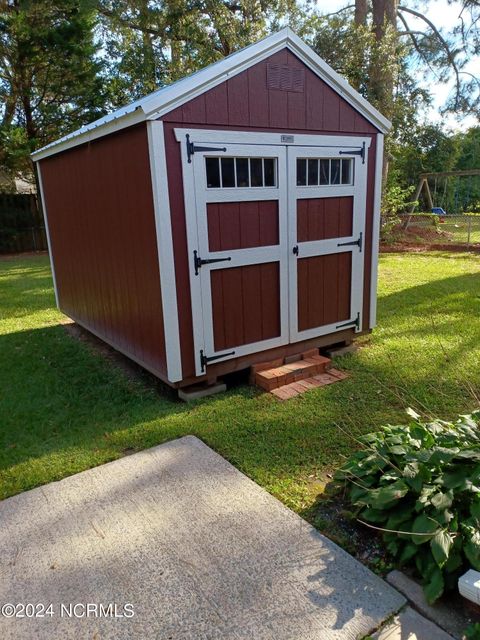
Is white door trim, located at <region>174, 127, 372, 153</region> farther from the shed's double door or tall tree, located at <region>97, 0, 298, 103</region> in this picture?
tall tree, located at <region>97, 0, 298, 103</region>

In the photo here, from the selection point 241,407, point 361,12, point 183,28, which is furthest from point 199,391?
point 361,12

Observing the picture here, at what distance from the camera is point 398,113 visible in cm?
1216

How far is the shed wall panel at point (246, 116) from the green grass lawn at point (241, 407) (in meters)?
0.55

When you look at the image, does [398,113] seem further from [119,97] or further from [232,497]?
[232,497]

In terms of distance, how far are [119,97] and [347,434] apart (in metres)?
13.8

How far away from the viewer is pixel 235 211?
11.5 feet

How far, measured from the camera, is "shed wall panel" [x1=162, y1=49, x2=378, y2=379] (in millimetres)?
3182

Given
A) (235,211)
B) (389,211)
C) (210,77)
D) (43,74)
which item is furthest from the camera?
(43,74)

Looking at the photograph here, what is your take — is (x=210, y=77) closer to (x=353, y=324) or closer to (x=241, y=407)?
(x=241, y=407)

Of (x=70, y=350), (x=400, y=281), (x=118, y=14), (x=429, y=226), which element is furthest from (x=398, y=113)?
(x=70, y=350)

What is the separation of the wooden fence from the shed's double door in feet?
39.1

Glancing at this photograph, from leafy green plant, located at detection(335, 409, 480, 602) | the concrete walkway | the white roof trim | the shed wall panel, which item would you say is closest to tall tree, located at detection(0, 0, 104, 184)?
the white roof trim

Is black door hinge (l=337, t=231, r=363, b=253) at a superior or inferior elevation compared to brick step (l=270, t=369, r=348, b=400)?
superior

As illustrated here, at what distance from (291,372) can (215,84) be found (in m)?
2.27
